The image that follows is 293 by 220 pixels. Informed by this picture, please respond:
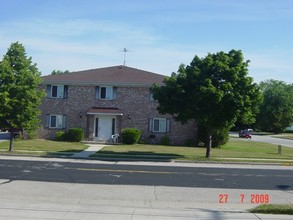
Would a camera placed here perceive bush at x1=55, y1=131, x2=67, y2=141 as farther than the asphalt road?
Yes

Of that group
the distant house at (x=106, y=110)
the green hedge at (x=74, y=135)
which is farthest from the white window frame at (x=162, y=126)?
the green hedge at (x=74, y=135)

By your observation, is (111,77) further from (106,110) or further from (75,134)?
(75,134)

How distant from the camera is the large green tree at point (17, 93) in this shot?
25797 millimetres

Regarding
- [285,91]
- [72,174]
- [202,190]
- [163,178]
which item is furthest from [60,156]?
[285,91]

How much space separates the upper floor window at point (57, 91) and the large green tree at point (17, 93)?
11.2 metres

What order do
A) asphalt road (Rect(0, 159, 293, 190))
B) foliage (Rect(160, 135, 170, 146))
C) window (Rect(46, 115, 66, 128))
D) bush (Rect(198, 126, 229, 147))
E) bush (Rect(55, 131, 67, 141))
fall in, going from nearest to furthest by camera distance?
1. asphalt road (Rect(0, 159, 293, 190))
2. bush (Rect(198, 126, 229, 147))
3. bush (Rect(55, 131, 67, 141))
4. foliage (Rect(160, 135, 170, 146))
5. window (Rect(46, 115, 66, 128))

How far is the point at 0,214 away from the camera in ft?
29.3

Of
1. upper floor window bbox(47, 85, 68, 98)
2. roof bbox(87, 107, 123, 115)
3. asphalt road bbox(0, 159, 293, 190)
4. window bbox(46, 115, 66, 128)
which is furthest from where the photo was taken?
upper floor window bbox(47, 85, 68, 98)

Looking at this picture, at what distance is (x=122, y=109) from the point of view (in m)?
38.0

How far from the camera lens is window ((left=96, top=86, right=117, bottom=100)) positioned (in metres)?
38.1

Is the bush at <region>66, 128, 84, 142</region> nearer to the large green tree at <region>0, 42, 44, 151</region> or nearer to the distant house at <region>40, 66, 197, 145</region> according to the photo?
the distant house at <region>40, 66, 197, 145</region>

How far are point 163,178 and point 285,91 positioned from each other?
311 ft

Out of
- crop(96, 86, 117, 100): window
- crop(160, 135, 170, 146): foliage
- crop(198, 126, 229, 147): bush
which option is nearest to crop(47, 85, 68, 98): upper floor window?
crop(96, 86, 117, 100): window

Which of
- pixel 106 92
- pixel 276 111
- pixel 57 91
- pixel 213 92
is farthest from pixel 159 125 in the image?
pixel 276 111
